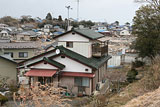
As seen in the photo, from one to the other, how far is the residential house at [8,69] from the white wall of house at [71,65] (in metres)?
5.50

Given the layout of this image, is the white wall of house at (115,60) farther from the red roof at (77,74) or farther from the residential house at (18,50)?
the red roof at (77,74)

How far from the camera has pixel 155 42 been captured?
22094 millimetres

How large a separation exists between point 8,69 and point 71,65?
23.5 feet

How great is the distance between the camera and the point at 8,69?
19.1m

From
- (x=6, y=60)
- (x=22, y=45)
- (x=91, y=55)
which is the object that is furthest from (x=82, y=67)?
(x=22, y=45)

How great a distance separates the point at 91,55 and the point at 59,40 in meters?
3.18

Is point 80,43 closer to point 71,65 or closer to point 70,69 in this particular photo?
point 71,65

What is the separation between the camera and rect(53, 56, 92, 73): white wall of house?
15375mm

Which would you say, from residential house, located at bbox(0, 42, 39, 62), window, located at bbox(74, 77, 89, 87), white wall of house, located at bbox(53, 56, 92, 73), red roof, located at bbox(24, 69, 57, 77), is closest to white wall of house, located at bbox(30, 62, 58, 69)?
red roof, located at bbox(24, 69, 57, 77)

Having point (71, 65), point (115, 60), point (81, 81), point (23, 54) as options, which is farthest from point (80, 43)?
point (115, 60)

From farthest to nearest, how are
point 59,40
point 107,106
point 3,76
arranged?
point 3,76 → point 59,40 → point 107,106

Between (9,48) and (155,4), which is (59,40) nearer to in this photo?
(9,48)

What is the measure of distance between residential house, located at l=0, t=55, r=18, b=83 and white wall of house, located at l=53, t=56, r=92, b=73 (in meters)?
5.50

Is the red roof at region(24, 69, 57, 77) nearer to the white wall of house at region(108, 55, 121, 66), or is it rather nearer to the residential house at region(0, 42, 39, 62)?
the residential house at region(0, 42, 39, 62)
